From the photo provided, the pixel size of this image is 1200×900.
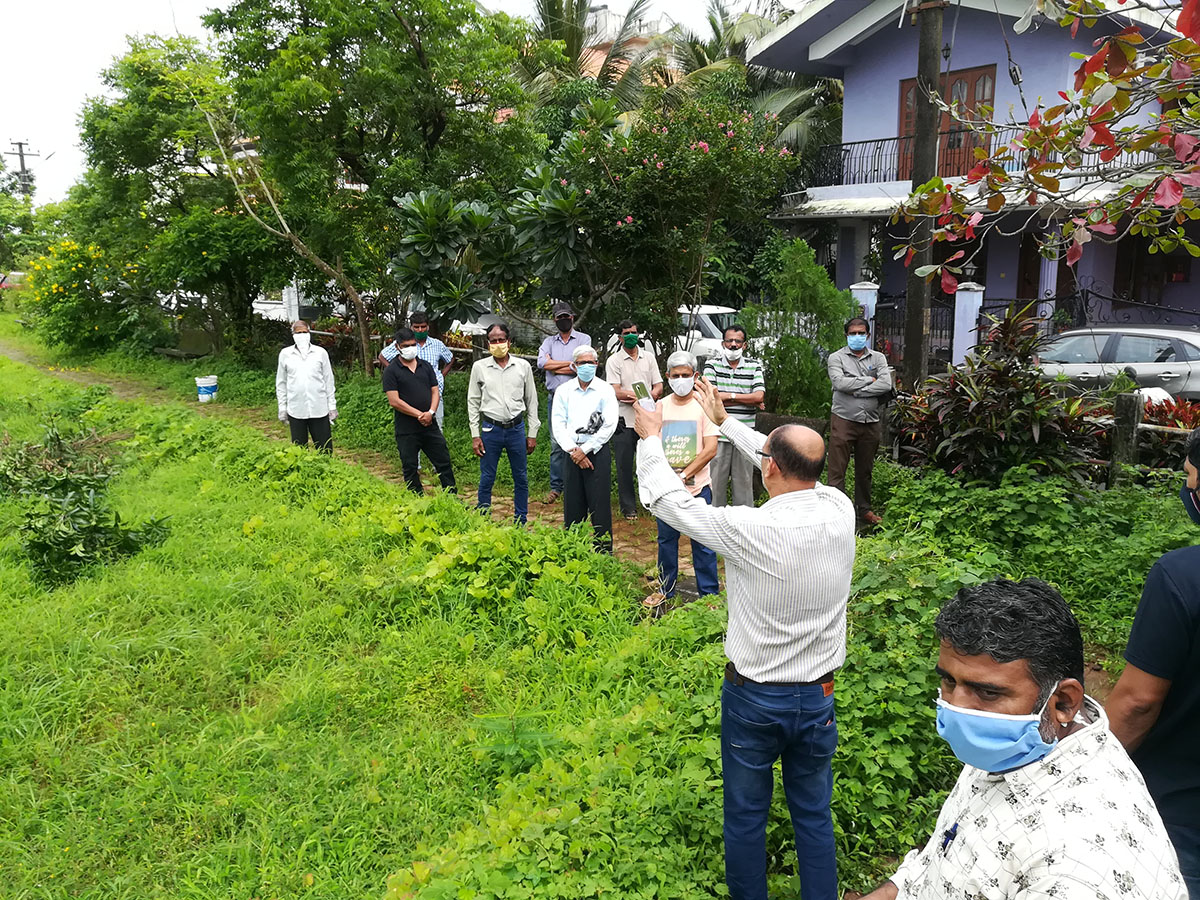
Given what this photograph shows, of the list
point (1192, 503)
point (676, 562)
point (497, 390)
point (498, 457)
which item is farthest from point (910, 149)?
point (1192, 503)

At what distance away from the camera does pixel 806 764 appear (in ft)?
9.66

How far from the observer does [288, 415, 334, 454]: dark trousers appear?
29.5 feet

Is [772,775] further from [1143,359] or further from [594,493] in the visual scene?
[1143,359]

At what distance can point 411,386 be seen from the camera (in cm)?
792

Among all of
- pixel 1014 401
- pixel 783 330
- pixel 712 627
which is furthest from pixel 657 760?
Result: pixel 783 330

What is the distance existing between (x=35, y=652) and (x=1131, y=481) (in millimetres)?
7351

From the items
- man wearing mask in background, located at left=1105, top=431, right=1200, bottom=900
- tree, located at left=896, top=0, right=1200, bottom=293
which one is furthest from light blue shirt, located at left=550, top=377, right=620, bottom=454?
man wearing mask in background, located at left=1105, top=431, right=1200, bottom=900

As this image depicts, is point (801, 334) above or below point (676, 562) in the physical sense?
above

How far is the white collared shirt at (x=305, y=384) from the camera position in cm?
871

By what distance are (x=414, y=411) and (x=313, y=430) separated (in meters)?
1.77

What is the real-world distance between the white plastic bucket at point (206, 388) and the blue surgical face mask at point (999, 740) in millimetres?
15504

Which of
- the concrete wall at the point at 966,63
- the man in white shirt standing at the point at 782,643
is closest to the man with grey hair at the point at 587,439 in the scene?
the man in white shirt standing at the point at 782,643

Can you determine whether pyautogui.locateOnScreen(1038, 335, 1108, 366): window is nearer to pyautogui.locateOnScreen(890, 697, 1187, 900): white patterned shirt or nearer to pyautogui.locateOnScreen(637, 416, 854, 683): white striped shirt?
pyautogui.locateOnScreen(637, 416, 854, 683): white striped shirt

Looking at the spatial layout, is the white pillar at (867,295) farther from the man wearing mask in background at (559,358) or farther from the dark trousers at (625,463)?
the dark trousers at (625,463)
